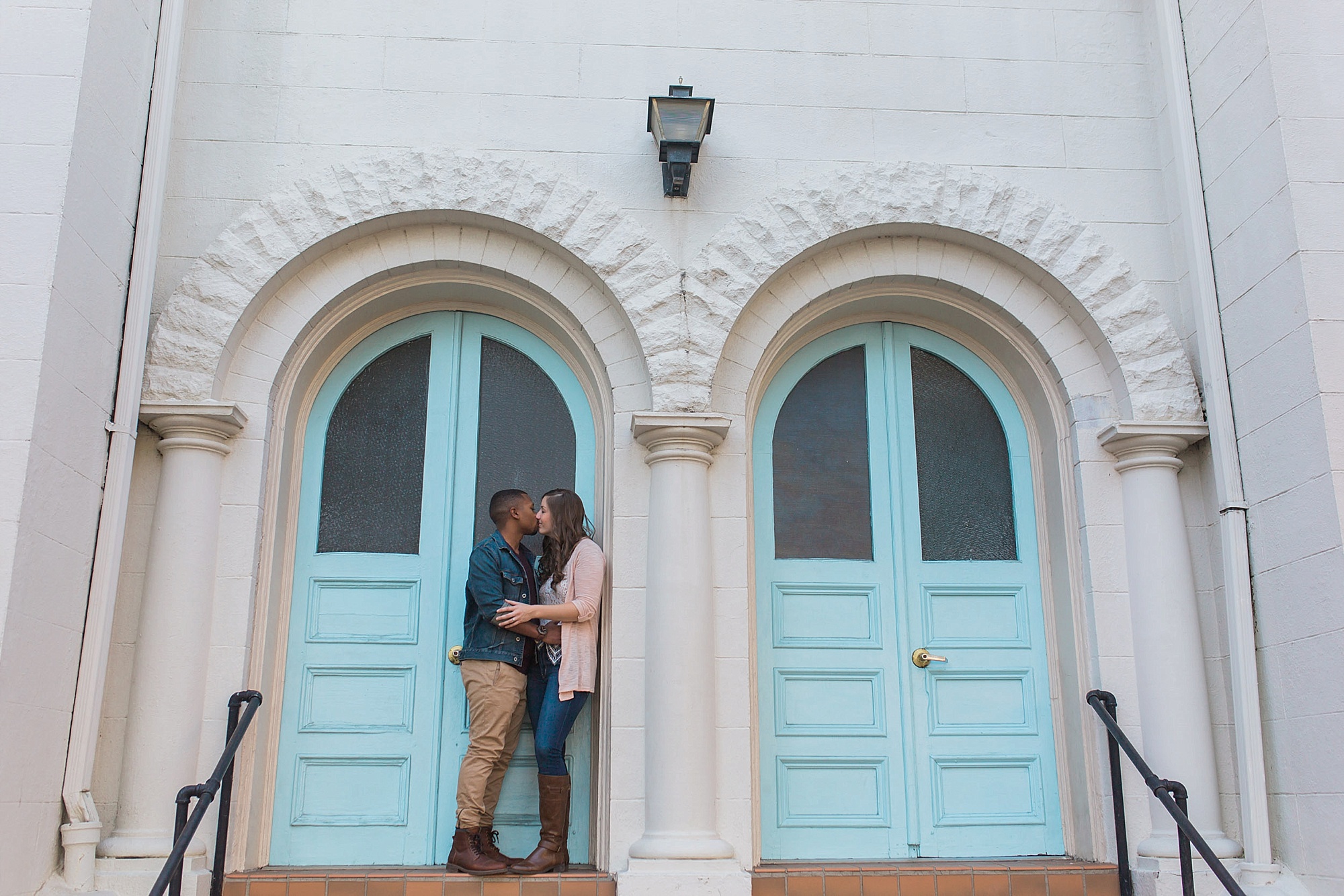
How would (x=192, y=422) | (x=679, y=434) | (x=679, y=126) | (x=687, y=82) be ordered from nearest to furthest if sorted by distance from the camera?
(x=192, y=422) < (x=679, y=434) < (x=679, y=126) < (x=687, y=82)

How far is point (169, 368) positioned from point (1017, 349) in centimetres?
426

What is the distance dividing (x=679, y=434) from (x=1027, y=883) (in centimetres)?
256

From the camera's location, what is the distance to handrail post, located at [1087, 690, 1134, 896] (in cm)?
510

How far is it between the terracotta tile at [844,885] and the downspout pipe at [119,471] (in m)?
3.10

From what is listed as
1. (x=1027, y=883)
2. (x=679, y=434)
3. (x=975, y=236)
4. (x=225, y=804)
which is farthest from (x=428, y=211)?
(x=1027, y=883)

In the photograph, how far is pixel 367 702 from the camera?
5.54m

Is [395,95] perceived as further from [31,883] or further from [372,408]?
[31,883]

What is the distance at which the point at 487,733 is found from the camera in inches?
204

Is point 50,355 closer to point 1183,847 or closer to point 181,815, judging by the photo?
point 181,815

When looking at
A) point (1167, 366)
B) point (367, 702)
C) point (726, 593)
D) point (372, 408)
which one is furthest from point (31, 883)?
point (1167, 366)

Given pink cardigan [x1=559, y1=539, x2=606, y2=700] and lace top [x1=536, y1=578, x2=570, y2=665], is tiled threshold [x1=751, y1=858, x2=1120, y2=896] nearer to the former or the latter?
pink cardigan [x1=559, y1=539, x2=606, y2=700]

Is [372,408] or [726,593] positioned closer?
[726,593]

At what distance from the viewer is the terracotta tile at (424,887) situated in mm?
4805

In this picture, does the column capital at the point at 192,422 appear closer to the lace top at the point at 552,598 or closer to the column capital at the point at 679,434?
the lace top at the point at 552,598
